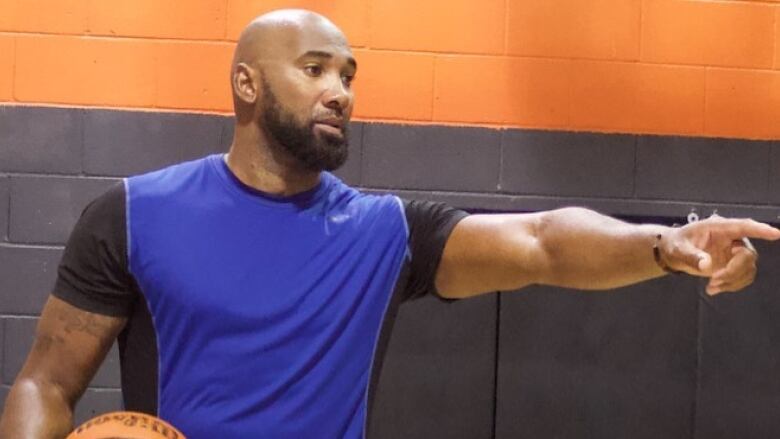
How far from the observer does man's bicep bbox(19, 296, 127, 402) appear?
194 cm

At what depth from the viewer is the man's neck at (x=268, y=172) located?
2.08 meters

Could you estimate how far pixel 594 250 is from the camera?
1.85 metres

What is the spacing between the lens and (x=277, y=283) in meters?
1.96

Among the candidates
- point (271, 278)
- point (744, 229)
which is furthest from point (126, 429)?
point (744, 229)

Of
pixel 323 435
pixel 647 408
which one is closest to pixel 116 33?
pixel 323 435

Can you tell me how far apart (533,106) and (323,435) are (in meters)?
1.69

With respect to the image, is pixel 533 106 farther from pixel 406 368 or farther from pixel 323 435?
pixel 323 435

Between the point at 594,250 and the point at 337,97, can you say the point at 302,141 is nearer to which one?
the point at 337,97

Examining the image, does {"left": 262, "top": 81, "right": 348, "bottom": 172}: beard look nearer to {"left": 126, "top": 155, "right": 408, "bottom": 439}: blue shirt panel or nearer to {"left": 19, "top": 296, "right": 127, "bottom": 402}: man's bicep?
{"left": 126, "top": 155, "right": 408, "bottom": 439}: blue shirt panel

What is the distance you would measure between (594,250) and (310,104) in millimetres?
631

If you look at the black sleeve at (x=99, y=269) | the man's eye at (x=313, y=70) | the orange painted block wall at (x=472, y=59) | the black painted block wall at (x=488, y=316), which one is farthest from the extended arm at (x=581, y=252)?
the orange painted block wall at (x=472, y=59)

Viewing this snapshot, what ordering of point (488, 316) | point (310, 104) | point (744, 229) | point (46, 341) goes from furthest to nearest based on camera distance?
point (488, 316)
point (310, 104)
point (46, 341)
point (744, 229)

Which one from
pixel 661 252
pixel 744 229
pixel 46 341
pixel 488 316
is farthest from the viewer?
pixel 488 316

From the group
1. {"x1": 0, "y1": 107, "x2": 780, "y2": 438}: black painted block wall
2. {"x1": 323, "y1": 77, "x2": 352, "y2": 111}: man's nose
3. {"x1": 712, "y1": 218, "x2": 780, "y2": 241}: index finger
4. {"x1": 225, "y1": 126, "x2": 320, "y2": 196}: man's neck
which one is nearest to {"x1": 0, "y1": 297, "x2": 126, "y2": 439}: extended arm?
{"x1": 225, "y1": 126, "x2": 320, "y2": 196}: man's neck
